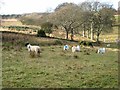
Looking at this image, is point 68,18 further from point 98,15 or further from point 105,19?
point 105,19

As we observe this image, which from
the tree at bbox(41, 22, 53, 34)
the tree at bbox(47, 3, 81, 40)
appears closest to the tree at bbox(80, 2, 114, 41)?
the tree at bbox(47, 3, 81, 40)

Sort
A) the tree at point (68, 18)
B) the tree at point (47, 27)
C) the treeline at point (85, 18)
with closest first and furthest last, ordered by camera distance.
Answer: the tree at point (68, 18) → the treeline at point (85, 18) → the tree at point (47, 27)

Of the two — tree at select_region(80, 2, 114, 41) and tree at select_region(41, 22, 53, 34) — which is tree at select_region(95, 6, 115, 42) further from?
tree at select_region(41, 22, 53, 34)

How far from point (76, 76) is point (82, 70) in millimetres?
1641

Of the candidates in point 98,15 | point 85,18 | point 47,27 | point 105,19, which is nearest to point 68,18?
point 85,18

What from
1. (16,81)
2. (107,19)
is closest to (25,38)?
(107,19)

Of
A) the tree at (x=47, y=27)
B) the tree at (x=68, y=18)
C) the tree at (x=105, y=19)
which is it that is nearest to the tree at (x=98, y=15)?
the tree at (x=105, y=19)

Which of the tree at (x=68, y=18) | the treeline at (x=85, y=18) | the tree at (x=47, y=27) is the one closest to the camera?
the tree at (x=68, y=18)

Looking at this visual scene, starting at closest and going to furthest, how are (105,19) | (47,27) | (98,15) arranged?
1. (105,19)
2. (98,15)
3. (47,27)

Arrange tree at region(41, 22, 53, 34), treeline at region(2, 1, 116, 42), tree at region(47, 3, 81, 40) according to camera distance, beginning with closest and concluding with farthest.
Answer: tree at region(47, 3, 81, 40), treeline at region(2, 1, 116, 42), tree at region(41, 22, 53, 34)

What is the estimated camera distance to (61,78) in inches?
416

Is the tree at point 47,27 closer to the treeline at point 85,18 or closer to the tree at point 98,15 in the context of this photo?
the treeline at point 85,18

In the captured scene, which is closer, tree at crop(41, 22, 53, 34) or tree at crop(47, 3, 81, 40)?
tree at crop(47, 3, 81, 40)

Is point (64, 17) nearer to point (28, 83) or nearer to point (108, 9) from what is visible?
point (108, 9)
